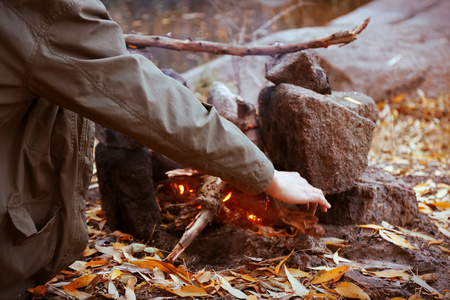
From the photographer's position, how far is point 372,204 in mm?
2086

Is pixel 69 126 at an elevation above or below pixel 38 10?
below

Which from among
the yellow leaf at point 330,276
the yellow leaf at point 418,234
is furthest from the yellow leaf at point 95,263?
the yellow leaf at point 418,234

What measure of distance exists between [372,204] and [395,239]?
21cm

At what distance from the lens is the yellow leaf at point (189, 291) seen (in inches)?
60.7

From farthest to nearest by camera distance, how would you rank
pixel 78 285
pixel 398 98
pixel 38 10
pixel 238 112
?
pixel 398 98, pixel 238 112, pixel 78 285, pixel 38 10

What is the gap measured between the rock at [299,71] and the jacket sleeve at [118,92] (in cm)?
86

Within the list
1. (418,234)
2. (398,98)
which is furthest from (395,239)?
(398,98)

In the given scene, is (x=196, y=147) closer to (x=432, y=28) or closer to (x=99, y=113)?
(x=99, y=113)

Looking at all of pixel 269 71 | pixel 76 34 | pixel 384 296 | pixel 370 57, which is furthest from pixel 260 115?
pixel 370 57

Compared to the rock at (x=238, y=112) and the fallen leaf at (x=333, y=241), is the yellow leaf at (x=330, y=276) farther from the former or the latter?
the rock at (x=238, y=112)

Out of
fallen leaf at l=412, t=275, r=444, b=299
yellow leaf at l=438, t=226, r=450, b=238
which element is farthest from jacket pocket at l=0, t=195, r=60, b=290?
yellow leaf at l=438, t=226, r=450, b=238

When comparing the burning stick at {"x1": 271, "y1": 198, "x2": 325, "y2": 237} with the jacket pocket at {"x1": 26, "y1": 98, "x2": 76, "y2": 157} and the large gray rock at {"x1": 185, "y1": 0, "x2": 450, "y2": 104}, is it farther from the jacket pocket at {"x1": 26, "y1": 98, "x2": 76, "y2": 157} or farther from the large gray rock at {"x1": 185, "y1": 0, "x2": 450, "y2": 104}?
the large gray rock at {"x1": 185, "y1": 0, "x2": 450, "y2": 104}

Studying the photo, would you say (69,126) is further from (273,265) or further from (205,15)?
(205,15)

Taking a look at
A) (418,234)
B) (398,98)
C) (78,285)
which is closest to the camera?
(78,285)
